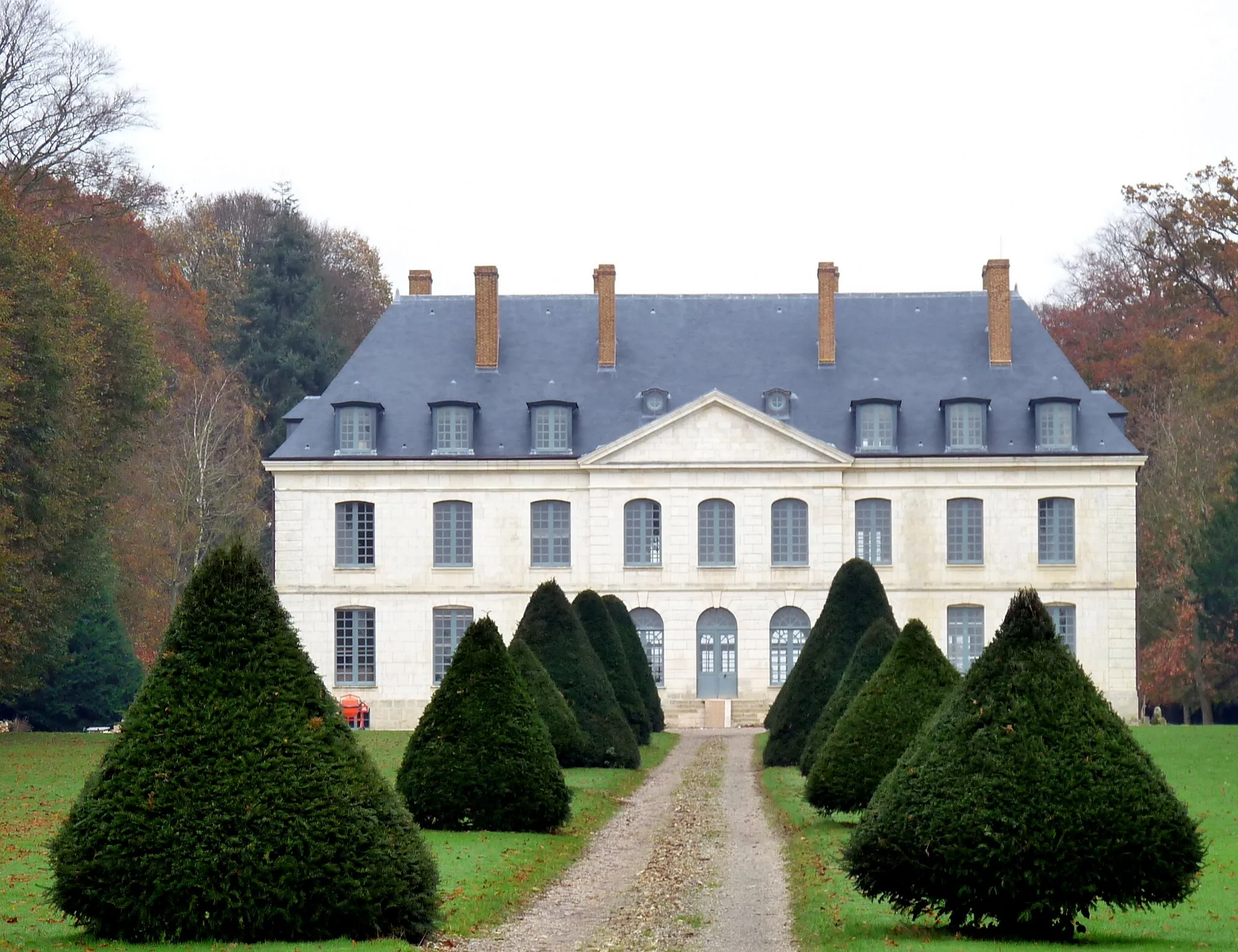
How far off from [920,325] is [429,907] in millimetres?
34939

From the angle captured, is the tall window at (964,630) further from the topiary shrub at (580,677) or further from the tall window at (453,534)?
the topiary shrub at (580,677)

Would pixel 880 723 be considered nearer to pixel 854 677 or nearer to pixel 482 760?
pixel 854 677

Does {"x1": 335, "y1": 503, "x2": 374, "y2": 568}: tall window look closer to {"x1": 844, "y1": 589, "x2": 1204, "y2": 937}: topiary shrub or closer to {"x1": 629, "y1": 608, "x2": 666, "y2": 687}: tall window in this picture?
{"x1": 629, "y1": 608, "x2": 666, "y2": 687}: tall window

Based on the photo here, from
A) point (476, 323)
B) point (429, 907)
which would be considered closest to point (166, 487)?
point (476, 323)

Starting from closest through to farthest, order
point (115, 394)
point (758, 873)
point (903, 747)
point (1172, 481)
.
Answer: point (758, 873) → point (903, 747) → point (115, 394) → point (1172, 481)

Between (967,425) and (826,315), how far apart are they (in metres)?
4.24

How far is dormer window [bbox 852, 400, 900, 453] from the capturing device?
4116 centimetres

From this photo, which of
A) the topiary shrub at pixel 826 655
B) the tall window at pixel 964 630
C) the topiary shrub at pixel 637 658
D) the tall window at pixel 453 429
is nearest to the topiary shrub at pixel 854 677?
the topiary shrub at pixel 826 655

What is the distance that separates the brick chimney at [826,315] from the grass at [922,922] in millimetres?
23260

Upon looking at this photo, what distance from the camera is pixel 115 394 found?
31750 millimetres

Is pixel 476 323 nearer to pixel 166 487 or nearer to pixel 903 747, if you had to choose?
pixel 166 487

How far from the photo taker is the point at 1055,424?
1610 inches

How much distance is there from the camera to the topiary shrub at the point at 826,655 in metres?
24.2

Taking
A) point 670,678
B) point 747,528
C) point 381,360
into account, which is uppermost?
point 381,360
